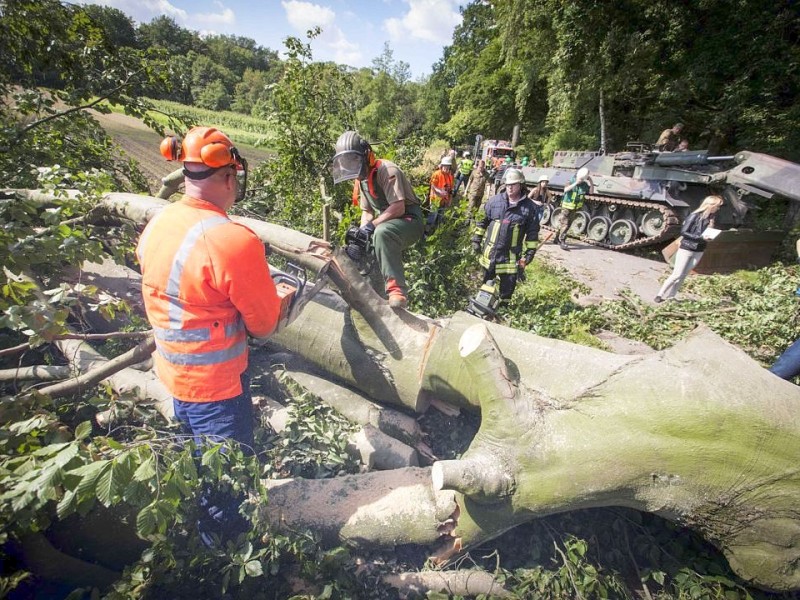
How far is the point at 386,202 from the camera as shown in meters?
3.36

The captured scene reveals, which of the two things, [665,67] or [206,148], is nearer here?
[206,148]

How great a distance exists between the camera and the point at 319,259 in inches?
89.9

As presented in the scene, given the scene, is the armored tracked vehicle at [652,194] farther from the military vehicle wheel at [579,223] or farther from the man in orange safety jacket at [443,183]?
the man in orange safety jacket at [443,183]

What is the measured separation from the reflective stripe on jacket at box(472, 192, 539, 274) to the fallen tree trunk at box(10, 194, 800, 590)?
2438 millimetres

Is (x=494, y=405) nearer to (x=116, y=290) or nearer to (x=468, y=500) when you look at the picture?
(x=468, y=500)

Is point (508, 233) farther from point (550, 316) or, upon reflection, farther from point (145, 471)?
point (145, 471)

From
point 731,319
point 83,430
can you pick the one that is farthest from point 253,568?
point 731,319

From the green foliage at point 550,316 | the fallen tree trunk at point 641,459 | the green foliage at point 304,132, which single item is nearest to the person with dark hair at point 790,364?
the green foliage at point 550,316

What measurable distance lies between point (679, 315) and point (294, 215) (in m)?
5.37

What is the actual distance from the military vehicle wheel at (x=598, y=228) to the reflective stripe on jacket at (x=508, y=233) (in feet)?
21.3

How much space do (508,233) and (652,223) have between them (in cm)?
655

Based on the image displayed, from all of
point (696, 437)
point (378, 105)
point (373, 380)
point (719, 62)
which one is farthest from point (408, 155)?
point (378, 105)

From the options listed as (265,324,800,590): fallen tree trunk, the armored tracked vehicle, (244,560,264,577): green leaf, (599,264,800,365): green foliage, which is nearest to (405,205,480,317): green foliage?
(599,264,800,365): green foliage

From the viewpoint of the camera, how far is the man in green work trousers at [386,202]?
2.92m
